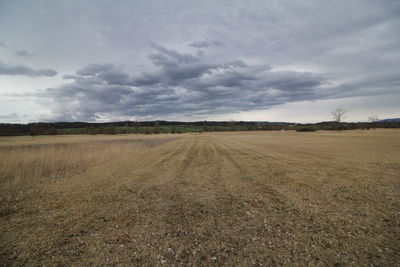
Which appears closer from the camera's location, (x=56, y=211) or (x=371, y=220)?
(x=371, y=220)

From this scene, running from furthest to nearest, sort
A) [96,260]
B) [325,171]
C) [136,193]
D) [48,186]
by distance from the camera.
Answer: [325,171] → [48,186] → [136,193] → [96,260]

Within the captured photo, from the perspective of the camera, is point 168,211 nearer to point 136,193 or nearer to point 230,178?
point 136,193

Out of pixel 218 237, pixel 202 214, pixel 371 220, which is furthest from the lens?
pixel 202 214

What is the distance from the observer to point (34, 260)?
156 inches

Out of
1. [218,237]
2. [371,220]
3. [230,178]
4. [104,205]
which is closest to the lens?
[218,237]

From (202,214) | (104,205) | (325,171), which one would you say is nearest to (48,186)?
(104,205)

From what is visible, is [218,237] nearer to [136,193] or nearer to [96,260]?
[96,260]

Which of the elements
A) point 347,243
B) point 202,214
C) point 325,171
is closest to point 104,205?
point 202,214

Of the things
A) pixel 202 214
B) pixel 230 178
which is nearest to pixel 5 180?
pixel 202 214

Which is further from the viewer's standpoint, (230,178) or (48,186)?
(230,178)

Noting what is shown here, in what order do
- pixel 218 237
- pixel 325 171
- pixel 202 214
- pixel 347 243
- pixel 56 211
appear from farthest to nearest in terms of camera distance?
pixel 325 171 → pixel 56 211 → pixel 202 214 → pixel 218 237 → pixel 347 243

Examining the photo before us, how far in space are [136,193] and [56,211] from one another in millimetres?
3019

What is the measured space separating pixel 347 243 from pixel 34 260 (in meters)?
7.77

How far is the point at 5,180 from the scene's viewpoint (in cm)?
1106
